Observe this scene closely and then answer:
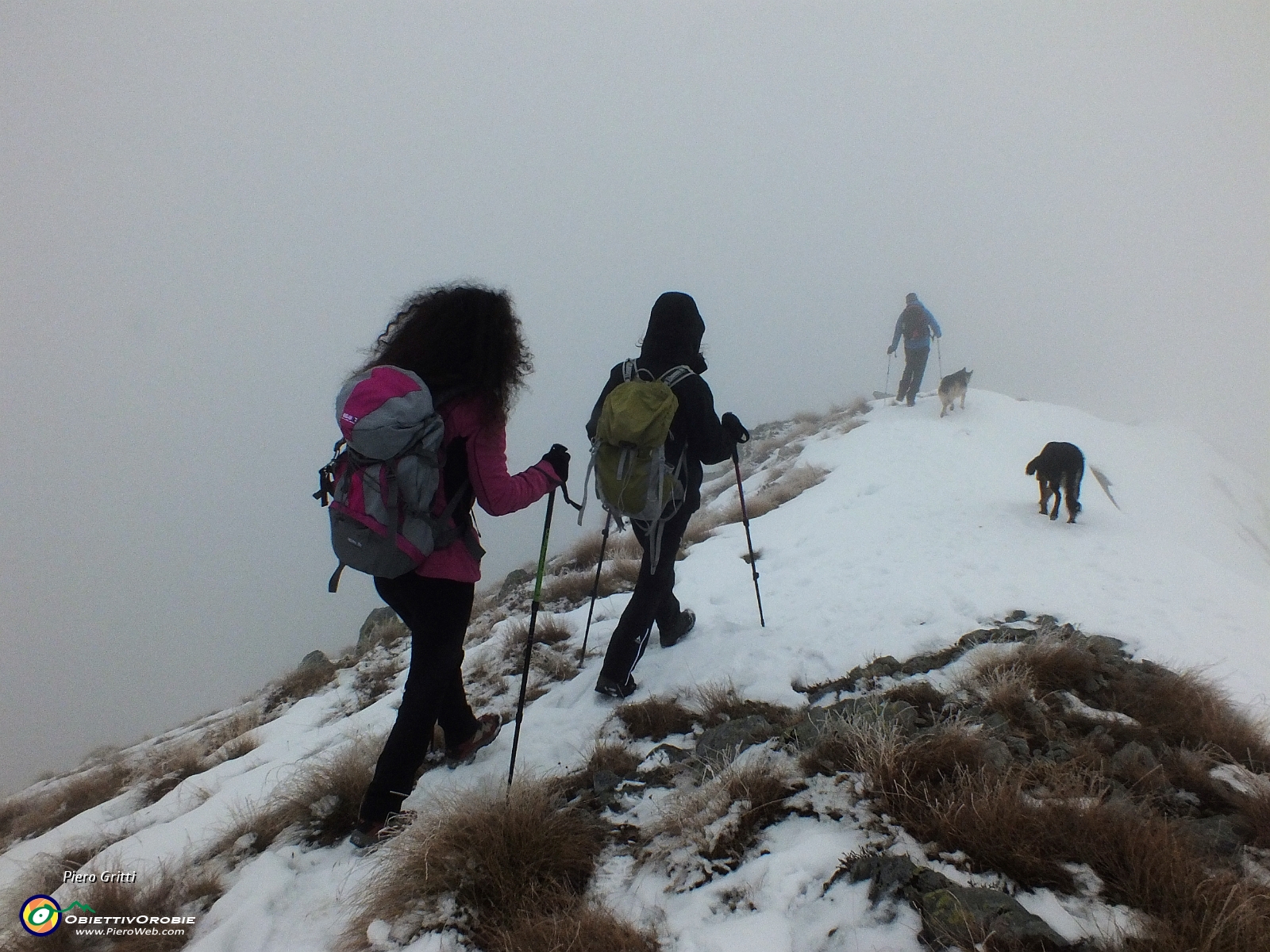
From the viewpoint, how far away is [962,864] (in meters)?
2.09

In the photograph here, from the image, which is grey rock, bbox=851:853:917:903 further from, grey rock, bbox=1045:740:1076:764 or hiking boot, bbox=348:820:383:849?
hiking boot, bbox=348:820:383:849

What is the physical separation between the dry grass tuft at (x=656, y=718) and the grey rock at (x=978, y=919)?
1972 mm

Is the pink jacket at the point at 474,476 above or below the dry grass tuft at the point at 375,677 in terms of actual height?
above

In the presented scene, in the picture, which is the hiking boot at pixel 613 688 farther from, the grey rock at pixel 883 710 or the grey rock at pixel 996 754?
the grey rock at pixel 996 754

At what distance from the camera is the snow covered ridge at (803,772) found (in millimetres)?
2092

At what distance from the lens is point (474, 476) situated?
9.36ft

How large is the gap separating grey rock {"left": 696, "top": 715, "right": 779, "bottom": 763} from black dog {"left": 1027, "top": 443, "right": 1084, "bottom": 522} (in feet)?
23.5

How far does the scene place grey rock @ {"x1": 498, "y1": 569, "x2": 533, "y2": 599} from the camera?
911cm

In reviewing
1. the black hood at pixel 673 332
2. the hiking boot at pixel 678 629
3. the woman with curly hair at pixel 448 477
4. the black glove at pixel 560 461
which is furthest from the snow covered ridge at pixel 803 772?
the black hood at pixel 673 332

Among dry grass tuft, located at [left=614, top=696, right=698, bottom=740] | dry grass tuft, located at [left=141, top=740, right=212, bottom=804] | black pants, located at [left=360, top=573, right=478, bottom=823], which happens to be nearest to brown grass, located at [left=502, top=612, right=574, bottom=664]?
dry grass tuft, located at [left=614, top=696, right=698, bottom=740]

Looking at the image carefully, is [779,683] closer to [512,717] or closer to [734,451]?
[734,451]

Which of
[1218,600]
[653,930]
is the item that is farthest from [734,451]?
[1218,600]

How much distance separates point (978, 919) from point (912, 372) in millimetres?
16567

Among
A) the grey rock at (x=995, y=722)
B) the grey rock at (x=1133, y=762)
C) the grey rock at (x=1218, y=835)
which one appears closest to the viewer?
the grey rock at (x=1218, y=835)
